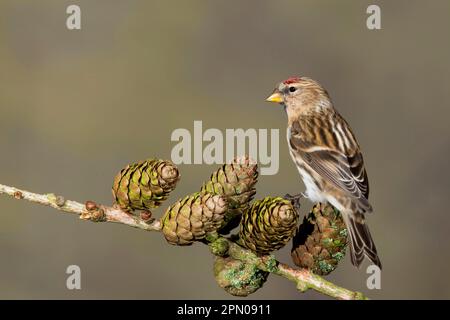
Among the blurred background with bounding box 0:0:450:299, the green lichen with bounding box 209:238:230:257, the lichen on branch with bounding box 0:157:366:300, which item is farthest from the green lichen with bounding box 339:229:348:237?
the blurred background with bounding box 0:0:450:299

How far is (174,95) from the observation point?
671 cm

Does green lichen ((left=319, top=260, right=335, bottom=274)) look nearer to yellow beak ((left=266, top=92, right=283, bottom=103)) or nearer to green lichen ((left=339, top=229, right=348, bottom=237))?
green lichen ((left=339, top=229, right=348, bottom=237))

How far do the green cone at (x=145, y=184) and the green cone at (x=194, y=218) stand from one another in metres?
0.05

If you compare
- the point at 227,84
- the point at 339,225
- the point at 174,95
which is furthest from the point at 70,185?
the point at 339,225

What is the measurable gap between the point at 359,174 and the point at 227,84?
13.8ft

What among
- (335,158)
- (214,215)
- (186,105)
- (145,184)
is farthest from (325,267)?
(186,105)

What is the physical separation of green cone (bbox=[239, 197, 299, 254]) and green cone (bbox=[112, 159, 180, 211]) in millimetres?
168

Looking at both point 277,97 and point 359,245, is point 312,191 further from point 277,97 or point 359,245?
point 359,245

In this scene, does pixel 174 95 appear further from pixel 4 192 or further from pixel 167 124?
pixel 4 192

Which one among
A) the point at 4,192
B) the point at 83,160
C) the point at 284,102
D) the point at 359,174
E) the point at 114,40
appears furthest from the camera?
the point at 114,40

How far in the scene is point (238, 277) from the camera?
1440mm

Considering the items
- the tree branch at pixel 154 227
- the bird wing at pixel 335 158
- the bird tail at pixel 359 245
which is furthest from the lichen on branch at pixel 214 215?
the bird wing at pixel 335 158

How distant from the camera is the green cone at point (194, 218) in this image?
1347 mm

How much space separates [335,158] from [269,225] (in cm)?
143
